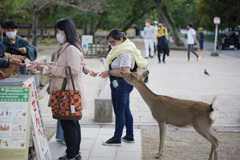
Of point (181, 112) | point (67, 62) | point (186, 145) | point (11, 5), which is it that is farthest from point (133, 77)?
point (11, 5)

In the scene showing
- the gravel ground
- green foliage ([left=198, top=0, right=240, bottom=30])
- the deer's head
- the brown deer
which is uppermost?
green foliage ([left=198, top=0, right=240, bottom=30])

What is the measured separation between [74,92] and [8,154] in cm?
109

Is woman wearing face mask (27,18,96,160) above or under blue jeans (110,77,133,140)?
above

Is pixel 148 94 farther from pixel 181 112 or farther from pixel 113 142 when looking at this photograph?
pixel 113 142

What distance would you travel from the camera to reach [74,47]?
165 inches

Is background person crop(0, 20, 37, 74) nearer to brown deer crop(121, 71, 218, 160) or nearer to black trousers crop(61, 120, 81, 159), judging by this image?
black trousers crop(61, 120, 81, 159)

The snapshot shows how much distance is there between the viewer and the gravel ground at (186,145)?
4.98 metres

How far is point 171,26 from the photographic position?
2900 centimetres

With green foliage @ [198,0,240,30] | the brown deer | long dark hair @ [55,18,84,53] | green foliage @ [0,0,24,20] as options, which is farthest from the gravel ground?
green foliage @ [198,0,240,30]

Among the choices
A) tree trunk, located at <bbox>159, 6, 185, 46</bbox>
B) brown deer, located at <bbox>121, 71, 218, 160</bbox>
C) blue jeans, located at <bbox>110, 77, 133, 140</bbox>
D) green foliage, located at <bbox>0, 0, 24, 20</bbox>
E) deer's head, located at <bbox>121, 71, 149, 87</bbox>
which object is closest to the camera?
brown deer, located at <bbox>121, 71, 218, 160</bbox>

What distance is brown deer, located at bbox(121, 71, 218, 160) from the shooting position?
4.30 m

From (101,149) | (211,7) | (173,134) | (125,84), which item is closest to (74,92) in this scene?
(125,84)

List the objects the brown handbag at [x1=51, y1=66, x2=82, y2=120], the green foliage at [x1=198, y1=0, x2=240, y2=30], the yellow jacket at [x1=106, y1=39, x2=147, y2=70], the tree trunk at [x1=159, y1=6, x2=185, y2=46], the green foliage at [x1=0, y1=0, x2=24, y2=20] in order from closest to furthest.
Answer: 1. the brown handbag at [x1=51, y1=66, x2=82, y2=120]
2. the yellow jacket at [x1=106, y1=39, x2=147, y2=70]
3. the green foliage at [x1=0, y1=0, x2=24, y2=20]
4. the tree trunk at [x1=159, y1=6, x2=185, y2=46]
5. the green foliage at [x1=198, y1=0, x2=240, y2=30]

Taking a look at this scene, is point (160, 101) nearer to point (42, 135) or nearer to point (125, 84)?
point (125, 84)
